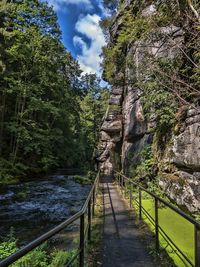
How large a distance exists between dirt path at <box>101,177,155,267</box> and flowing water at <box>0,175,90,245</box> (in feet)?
8.34

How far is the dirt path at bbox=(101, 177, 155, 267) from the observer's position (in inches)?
150

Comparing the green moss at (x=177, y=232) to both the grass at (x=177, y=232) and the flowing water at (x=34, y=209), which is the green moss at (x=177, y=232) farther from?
the flowing water at (x=34, y=209)

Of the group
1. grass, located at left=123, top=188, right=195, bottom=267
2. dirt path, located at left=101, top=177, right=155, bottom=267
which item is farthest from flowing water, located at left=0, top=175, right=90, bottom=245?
grass, located at left=123, top=188, right=195, bottom=267

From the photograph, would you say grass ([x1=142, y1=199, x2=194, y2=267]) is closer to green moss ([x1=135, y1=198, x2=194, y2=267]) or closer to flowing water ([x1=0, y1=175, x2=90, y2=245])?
green moss ([x1=135, y1=198, x2=194, y2=267])

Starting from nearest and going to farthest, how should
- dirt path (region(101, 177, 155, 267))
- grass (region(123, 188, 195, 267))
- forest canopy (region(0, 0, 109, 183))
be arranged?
dirt path (region(101, 177, 155, 267))
grass (region(123, 188, 195, 267))
forest canopy (region(0, 0, 109, 183))

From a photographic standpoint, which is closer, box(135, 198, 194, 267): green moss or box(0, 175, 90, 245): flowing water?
box(135, 198, 194, 267): green moss

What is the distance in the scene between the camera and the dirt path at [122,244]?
150 inches

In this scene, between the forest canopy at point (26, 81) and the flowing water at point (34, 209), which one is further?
the forest canopy at point (26, 81)

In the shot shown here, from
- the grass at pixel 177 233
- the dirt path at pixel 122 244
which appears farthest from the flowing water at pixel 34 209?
the grass at pixel 177 233

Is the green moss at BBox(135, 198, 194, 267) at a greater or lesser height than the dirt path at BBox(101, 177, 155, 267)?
greater

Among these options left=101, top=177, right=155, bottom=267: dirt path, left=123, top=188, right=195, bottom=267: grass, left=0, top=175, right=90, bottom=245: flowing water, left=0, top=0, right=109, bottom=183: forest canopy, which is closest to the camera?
left=101, top=177, right=155, bottom=267: dirt path

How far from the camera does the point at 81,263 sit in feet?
10.0

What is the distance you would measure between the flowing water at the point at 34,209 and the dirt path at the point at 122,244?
2542 millimetres

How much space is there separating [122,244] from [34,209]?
23.6ft
